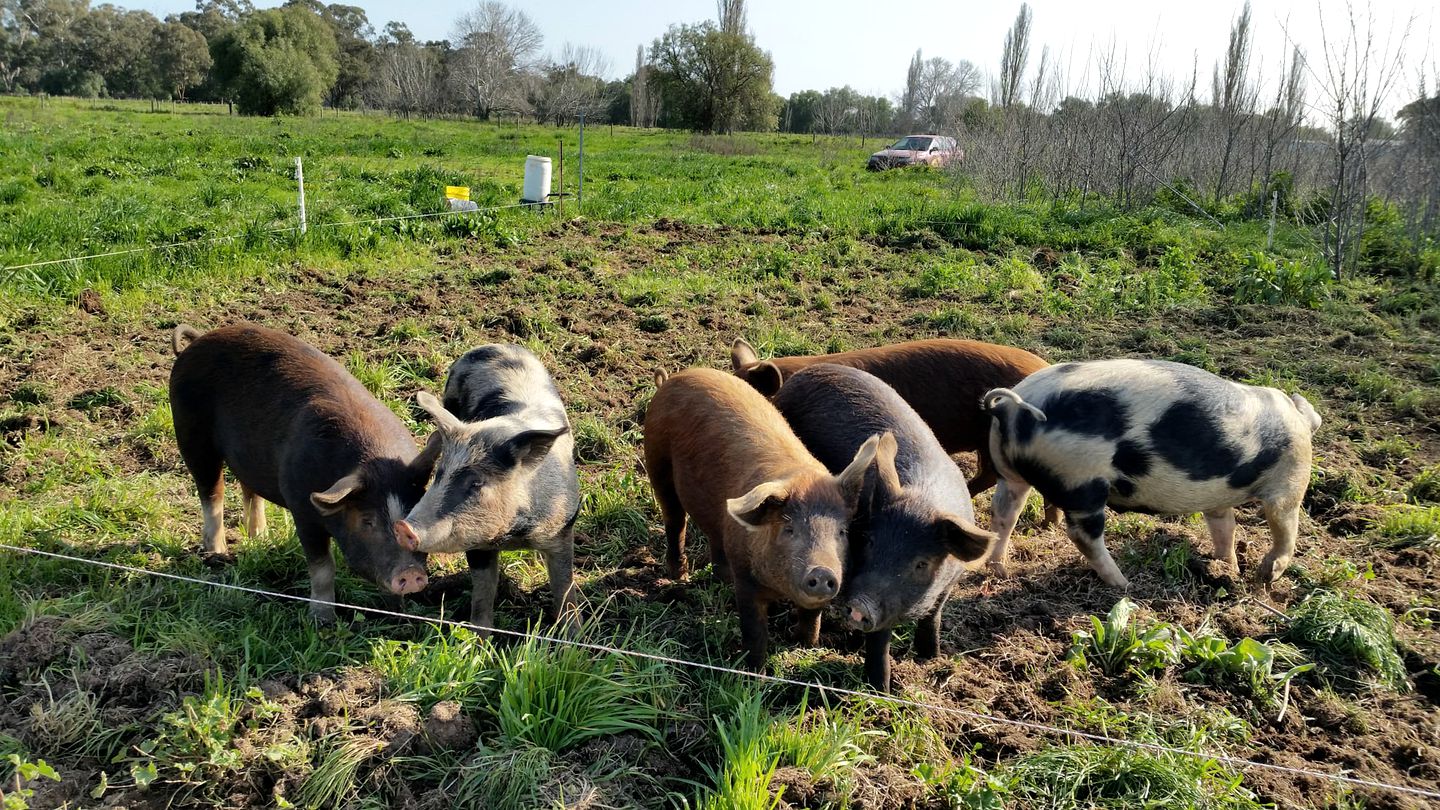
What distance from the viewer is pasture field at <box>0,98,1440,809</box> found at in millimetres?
3018

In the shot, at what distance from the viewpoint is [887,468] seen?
355cm

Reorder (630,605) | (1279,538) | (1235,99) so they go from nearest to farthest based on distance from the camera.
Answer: (630,605) → (1279,538) → (1235,99)

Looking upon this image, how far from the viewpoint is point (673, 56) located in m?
50.1

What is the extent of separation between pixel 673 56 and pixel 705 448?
50.3 meters

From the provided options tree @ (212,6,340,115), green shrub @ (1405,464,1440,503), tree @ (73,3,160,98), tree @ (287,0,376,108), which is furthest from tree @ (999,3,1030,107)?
tree @ (73,3,160,98)

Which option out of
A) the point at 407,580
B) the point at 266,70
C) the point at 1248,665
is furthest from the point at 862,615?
the point at 266,70

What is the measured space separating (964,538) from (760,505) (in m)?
0.80

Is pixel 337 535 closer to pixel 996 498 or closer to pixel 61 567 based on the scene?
pixel 61 567

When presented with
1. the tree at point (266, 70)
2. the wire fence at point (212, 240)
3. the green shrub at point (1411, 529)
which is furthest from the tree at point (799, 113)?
the green shrub at point (1411, 529)

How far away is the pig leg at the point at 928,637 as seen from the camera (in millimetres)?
3830

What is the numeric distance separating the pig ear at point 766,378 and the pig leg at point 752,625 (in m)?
2.02

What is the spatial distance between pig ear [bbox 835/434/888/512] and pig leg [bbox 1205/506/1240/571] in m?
2.64

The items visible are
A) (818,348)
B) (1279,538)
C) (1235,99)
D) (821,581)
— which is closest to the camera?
(821,581)

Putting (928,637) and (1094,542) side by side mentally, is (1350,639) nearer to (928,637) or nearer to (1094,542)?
(1094,542)
